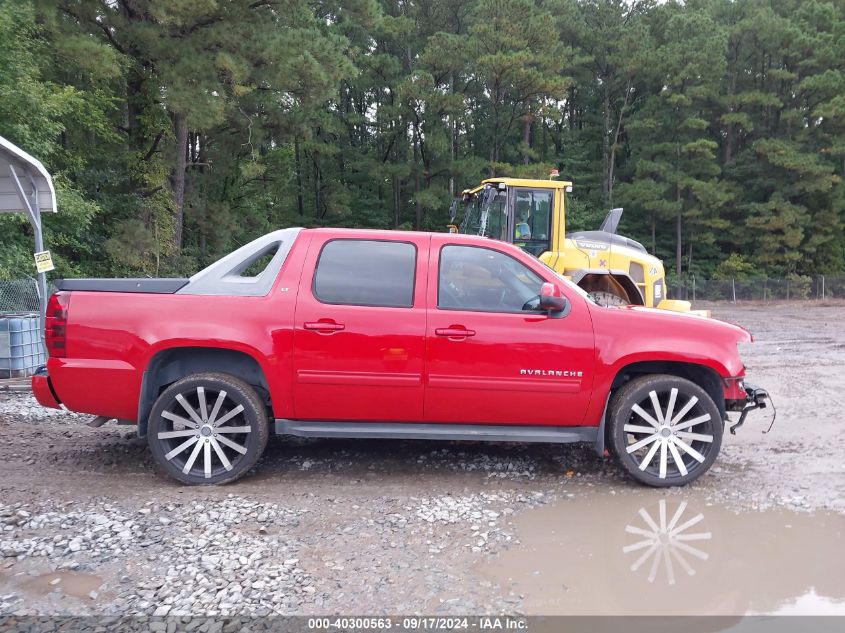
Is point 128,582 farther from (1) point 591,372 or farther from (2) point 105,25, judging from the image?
(2) point 105,25

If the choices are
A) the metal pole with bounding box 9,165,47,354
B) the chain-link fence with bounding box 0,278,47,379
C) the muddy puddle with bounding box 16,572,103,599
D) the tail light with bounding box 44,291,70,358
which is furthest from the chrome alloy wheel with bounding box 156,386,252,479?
the chain-link fence with bounding box 0,278,47,379

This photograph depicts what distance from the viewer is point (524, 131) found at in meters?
37.5

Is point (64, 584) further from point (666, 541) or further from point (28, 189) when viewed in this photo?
point (28, 189)

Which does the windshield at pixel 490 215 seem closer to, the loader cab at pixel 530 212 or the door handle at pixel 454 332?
the loader cab at pixel 530 212

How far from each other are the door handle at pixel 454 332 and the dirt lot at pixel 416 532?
1.17 meters

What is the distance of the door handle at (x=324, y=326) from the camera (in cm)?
445

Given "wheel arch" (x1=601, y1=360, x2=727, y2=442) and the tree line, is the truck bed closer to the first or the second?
"wheel arch" (x1=601, y1=360, x2=727, y2=442)

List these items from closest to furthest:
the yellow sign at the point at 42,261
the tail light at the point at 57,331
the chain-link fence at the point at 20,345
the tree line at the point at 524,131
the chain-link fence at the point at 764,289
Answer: the tail light at the point at 57,331 < the yellow sign at the point at 42,261 < the chain-link fence at the point at 20,345 < the tree line at the point at 524,131 < the chain-link fence at the point at 764,289

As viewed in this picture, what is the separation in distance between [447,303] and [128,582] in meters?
2.69

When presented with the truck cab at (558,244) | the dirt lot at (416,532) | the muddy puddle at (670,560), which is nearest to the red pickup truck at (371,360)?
the dirt lot at (416,532)

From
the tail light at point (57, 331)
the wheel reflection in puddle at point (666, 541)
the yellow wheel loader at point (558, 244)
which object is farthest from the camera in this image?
the yellow wheel loader at point (558, 244)

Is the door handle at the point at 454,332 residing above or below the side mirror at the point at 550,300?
below

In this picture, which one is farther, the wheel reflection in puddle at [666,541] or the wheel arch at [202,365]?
the wheel arch at [202,365]

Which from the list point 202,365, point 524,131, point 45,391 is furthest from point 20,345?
point 524,131
